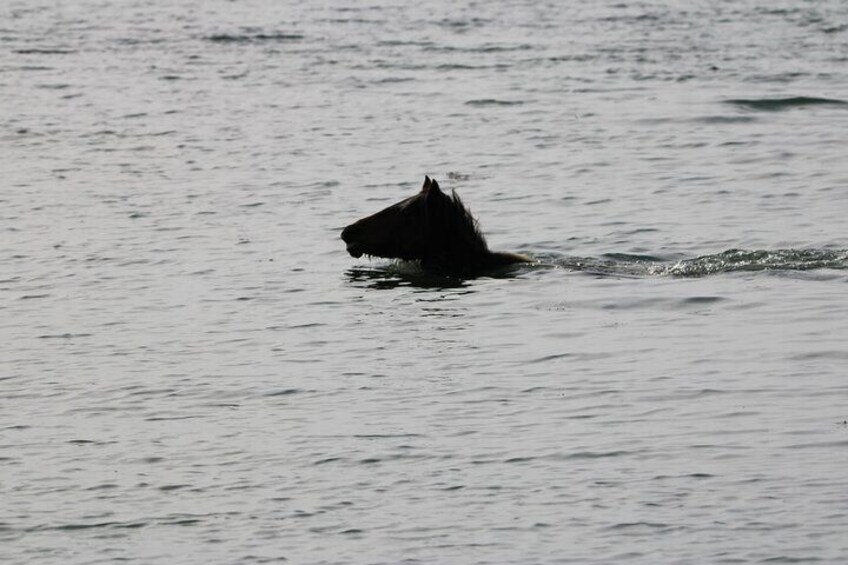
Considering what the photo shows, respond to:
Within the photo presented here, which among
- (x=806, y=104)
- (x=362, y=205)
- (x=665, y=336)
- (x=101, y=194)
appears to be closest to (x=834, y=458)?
(x=665, y=336)

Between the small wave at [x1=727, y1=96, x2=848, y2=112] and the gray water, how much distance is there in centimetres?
6

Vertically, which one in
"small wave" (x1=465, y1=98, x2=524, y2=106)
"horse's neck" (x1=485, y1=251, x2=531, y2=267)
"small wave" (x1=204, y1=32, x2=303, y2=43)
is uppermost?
"small wave" (x1=204, y1=32, x2=303, y2=43)

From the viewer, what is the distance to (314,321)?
14.9 m

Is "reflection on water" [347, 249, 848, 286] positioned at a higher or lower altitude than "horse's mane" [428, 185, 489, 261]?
lower

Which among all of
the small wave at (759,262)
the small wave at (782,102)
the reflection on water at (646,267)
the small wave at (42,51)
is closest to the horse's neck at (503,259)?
the reflection on water at (646,267)

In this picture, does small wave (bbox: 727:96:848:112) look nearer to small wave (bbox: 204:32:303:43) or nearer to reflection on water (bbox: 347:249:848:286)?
reflection on water (bbox: 347:249:848:286)

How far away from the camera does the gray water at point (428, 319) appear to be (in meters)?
9.87

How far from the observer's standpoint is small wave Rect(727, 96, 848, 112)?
1059 inches

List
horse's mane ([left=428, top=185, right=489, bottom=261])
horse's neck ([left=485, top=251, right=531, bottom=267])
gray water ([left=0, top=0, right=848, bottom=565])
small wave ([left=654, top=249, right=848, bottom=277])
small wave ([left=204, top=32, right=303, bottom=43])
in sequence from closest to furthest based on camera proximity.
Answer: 1. gray water ([left=0, top=0, right=848, bottom=565])
2. horse's mane ([left=428, top=185, right=489, bottom=261])
3. small wave ([left=654, top=249, right=848, bottom=277])
4. horse's neck ([left=485, top=251, right=531, bottom=267])
5. small wave ([left=204, top=32, right=303, bottom=43])

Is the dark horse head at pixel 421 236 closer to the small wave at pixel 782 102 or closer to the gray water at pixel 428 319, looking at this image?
the gray water at pixel 428 319

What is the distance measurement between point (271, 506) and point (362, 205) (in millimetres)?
10440

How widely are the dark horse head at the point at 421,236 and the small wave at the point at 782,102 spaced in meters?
11.6

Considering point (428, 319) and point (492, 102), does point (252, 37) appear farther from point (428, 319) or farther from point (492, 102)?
point (428, 319)

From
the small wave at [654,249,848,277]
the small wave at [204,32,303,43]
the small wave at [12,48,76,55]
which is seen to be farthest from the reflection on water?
the small wave at [204,32,303,43]
